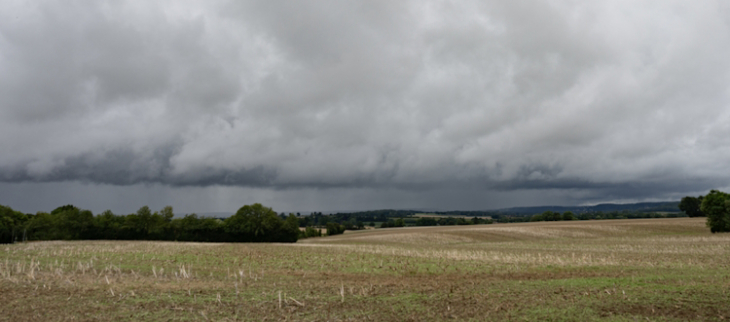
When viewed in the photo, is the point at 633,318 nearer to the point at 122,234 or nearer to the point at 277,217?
the point at 277,217

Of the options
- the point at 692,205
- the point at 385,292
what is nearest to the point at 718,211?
the point at 692,205

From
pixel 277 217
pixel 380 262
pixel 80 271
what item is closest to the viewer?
pixel 80 271

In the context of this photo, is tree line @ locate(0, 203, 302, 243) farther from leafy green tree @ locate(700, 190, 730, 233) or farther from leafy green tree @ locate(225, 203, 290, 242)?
leafy green tree @ locate(700, 190, 730, 233)

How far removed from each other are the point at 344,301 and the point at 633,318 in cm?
1055

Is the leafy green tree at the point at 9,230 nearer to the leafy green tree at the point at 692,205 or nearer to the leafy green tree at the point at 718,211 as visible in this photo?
the leafy green tree at the point at 718,211

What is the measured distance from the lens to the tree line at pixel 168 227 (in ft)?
264

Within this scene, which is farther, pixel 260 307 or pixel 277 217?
pixel 277 217

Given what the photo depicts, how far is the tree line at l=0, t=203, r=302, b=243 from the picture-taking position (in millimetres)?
80438

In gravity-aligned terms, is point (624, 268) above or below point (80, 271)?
below

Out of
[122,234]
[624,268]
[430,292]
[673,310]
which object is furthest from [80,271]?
[122,234]

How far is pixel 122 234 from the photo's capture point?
273 feet

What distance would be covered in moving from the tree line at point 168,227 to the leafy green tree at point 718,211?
8643 centimetres

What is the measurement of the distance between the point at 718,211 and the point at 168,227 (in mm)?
115949

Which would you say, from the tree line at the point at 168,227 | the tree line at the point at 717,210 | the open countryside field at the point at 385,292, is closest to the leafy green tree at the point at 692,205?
the tree line at the point at 717,210
